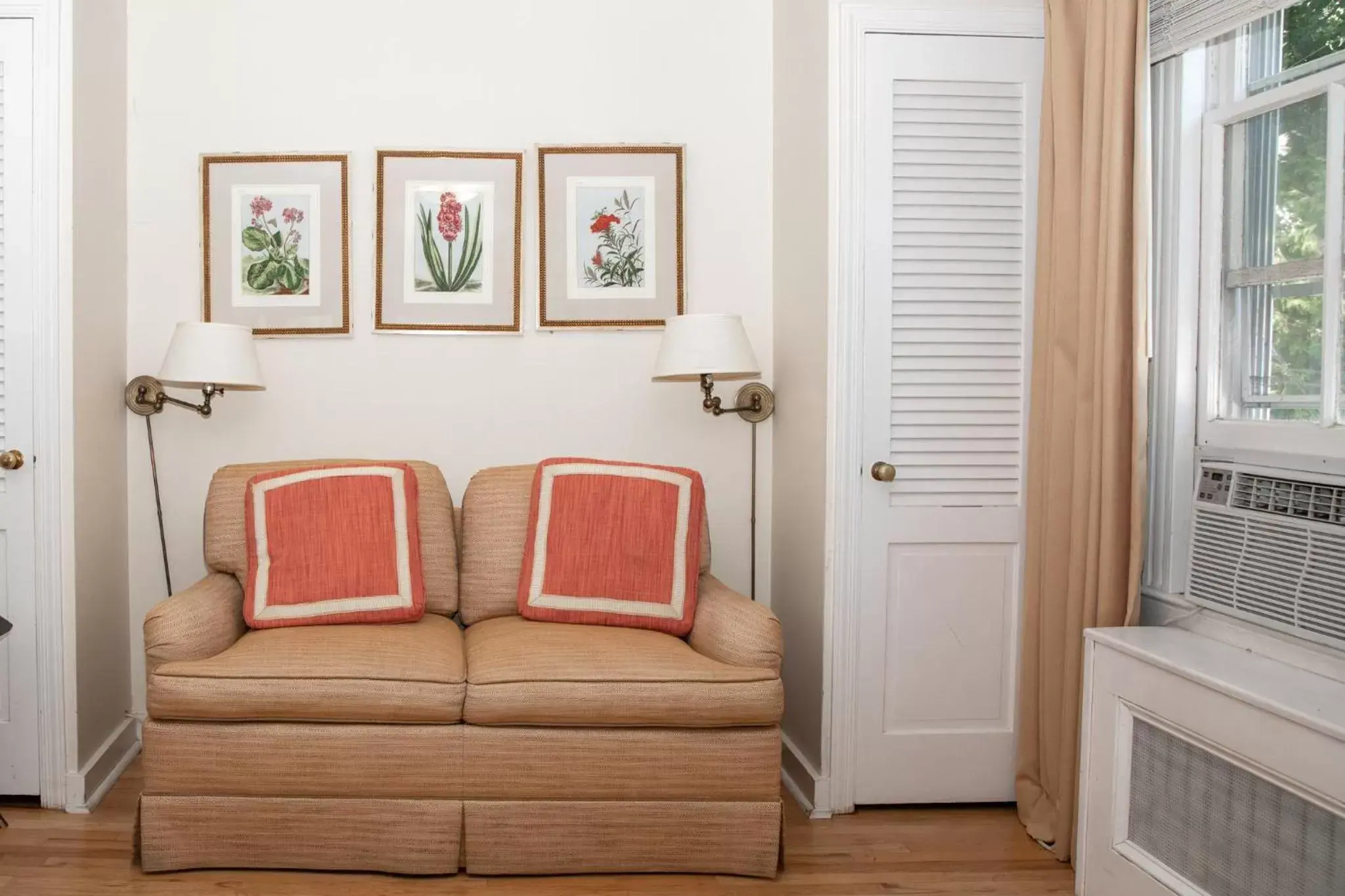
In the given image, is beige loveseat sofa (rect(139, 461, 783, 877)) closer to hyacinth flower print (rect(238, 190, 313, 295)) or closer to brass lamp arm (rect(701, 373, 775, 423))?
brass lamp arm (rect(701, 373, 775, 423))

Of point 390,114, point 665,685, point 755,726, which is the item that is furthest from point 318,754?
point 390,114

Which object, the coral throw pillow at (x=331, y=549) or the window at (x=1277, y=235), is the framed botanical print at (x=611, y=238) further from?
the window at (x=1277, y=235)

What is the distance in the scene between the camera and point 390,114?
3.24 m

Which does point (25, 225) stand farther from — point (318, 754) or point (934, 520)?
point (934, 520)

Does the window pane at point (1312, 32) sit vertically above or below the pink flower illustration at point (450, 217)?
above

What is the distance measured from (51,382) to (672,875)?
2021 millimetres

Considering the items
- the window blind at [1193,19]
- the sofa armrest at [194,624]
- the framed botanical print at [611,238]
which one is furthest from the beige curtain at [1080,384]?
the sofa armrest at [194,624]

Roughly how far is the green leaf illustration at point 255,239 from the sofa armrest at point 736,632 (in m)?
1.75

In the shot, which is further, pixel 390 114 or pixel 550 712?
pixel 390 114

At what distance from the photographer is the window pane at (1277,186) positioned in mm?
2049

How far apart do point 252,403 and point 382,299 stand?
1.70 ft

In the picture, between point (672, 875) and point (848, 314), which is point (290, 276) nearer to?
point (848, 314)

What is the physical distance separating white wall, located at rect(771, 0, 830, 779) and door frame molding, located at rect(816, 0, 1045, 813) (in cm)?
3

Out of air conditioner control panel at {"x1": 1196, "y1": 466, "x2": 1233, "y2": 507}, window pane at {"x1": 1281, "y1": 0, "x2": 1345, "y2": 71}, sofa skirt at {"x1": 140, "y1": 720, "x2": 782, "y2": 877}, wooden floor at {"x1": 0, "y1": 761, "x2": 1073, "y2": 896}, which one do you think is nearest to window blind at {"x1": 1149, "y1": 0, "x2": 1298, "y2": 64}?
window pane at {"x1": 1281, "y1": 0, "x2": 1345, "y2": 71}
